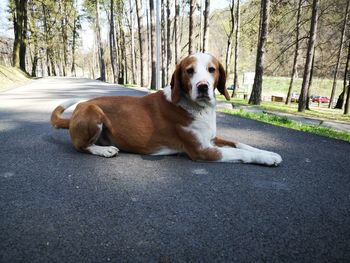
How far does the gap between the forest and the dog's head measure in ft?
34.1

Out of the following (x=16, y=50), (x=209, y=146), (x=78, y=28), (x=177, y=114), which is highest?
(x=78, y=28)

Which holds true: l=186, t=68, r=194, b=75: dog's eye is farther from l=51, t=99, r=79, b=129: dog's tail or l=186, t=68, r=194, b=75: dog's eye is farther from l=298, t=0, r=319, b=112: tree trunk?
l=298, t=0, r=319, b=112: tree trunk

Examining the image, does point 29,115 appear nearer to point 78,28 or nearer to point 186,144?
point 186,144

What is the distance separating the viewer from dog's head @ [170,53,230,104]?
329 cm

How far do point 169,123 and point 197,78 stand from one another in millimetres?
715

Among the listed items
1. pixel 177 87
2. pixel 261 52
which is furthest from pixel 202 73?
pixel 261 52

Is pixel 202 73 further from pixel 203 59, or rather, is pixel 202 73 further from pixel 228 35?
pixel 228 35

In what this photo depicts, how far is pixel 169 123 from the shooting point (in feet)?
12.0

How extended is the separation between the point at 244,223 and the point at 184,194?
2.22 feet

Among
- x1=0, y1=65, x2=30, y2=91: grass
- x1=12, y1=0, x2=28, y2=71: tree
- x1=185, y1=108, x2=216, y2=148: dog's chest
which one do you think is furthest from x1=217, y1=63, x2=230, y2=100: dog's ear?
x1=12, y1=0, x2=28, y2=71: tree

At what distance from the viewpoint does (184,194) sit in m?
2.63

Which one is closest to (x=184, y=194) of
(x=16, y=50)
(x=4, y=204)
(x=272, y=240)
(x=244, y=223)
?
(x=244, y=223)

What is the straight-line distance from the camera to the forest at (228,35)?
665 inches

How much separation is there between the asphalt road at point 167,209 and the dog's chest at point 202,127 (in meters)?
0.32
